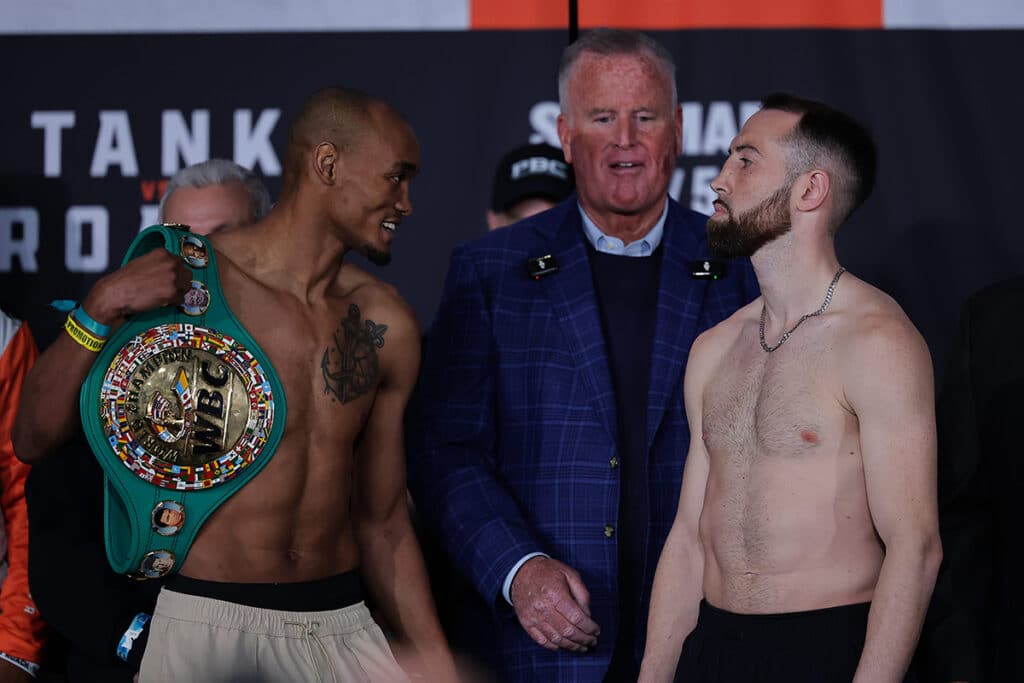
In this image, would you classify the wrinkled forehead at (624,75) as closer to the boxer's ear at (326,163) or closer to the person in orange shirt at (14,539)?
the boxer's ear at (326,163)

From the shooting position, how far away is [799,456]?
2.30m

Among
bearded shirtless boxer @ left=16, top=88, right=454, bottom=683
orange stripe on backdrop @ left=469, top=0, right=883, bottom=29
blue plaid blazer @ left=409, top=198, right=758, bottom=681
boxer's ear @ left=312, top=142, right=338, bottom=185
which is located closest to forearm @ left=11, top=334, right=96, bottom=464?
bearded shirtless boxer @ left=16, top=88, right=454, bottom=683

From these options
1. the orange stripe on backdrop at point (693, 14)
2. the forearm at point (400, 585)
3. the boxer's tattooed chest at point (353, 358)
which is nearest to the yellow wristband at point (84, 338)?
the boxer's tattooed chest at point (353, 358)

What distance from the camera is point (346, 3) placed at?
12.7 feet

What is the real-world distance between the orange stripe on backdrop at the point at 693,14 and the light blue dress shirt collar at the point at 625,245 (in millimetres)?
921

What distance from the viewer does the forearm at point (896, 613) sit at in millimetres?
2145

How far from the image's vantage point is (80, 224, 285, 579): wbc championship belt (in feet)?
7.58

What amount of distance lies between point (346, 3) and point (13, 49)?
0.91 meters

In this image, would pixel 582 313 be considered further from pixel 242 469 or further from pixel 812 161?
pixel 242 469

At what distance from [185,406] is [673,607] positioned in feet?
3.01

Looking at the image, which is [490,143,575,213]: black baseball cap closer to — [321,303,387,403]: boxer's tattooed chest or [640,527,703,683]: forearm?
[321,303,387,403]: boxer's tattooed chest

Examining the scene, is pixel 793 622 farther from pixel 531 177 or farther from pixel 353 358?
pixel 531 177

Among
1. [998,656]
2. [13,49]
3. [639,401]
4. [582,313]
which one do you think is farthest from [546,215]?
[13,49]

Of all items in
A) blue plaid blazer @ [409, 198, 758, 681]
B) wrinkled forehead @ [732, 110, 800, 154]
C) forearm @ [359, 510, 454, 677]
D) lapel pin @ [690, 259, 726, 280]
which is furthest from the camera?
lapel pin @ [690, 259, 726, 280]
